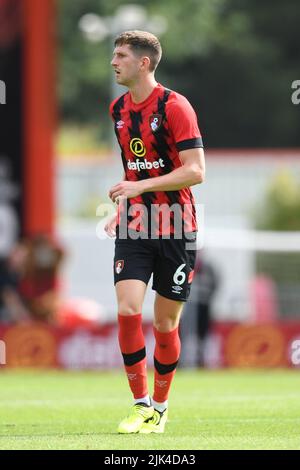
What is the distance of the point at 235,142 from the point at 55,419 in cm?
3717

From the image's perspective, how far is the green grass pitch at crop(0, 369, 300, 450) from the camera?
932 cm

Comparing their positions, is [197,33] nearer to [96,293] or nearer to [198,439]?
[96,293]

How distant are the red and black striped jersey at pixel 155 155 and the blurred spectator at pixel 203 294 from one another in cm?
996

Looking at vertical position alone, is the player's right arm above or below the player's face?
below

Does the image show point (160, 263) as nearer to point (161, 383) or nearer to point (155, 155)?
point (155, 155)

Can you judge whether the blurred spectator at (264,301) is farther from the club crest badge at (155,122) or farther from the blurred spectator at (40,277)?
the club crest badge at (155,122)

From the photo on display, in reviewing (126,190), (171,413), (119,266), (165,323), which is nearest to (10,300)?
(171,413)

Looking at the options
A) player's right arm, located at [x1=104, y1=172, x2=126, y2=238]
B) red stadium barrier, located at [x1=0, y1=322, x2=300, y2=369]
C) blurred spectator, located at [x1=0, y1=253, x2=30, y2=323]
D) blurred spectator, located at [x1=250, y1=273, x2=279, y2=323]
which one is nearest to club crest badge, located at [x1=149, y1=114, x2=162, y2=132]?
player's right arm, located at [x1=104, y1=172, x2=126, y2=238]

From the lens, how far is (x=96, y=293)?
2498cm

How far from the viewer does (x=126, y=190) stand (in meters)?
9.70

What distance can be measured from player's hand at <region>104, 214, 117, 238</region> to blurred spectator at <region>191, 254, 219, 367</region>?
32.4ft

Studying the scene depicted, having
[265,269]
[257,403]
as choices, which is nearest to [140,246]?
[257,403]

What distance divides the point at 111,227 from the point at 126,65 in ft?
3.58

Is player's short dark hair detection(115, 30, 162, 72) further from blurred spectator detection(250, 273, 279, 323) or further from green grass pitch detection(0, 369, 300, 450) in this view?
blurred spectator detection(250, 273, 279, 323)
